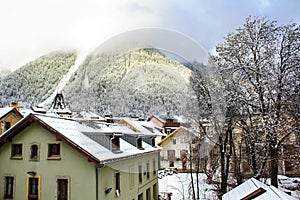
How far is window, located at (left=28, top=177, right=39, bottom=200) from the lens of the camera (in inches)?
416

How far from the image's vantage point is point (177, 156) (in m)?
30.2

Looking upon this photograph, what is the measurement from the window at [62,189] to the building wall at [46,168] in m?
0.14

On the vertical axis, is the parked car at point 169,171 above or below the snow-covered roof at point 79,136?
below

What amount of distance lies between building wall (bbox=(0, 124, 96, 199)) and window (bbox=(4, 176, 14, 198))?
0.14 m

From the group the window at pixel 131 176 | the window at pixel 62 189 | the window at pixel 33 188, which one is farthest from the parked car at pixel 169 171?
the window at pixel 33 188

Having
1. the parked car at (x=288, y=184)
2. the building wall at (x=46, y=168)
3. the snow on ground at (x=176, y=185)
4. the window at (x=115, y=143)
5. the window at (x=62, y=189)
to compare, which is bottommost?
the snow on ground at (x=176, y=185)

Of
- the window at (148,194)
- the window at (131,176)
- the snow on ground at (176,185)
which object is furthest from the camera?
the snow on ground at (176,185)

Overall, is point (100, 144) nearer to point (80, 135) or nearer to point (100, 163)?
point (80, 135)

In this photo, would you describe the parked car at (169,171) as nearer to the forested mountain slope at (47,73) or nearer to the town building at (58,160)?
the town building at (58,160)

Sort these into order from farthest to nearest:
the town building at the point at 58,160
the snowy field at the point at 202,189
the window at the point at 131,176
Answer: the snowy field at the point at 202,189 < the window at the point at 131,176 < the town building at the point at 58,160

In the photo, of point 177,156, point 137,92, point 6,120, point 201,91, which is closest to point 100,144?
point 201,91

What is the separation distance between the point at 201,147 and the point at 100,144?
20.2 ft

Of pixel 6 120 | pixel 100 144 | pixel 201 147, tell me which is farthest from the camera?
pixel 6 120

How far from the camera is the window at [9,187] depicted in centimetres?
1091
